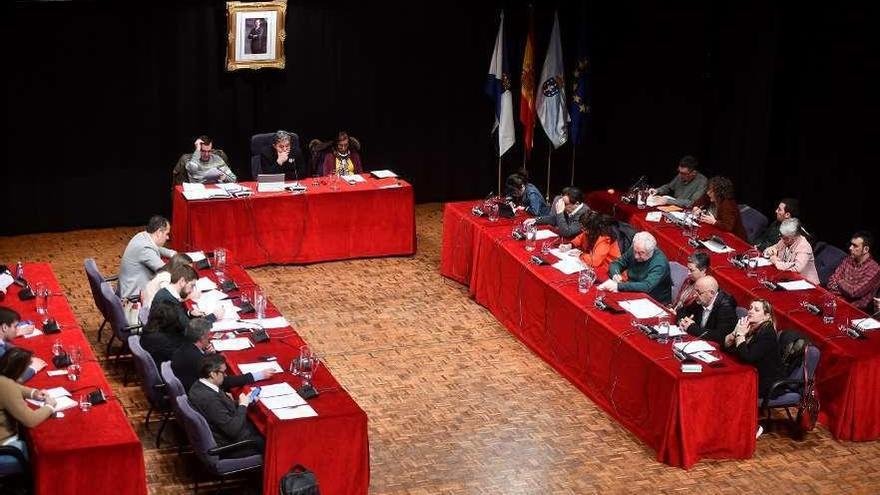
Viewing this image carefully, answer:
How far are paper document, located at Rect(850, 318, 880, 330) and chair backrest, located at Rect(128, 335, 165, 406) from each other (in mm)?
5242

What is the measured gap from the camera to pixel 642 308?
9617 millimetres

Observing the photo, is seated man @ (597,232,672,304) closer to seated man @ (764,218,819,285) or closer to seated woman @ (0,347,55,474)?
seated man @ (764,218,819,285)

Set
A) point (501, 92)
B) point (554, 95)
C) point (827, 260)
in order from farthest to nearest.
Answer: point (554, 95)
point (501, 92)
point (827, 260)

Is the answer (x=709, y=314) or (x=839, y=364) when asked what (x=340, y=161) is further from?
(x=839, y=364)

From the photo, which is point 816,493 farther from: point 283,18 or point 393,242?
point 283,18

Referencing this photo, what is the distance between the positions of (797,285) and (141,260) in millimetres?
5479

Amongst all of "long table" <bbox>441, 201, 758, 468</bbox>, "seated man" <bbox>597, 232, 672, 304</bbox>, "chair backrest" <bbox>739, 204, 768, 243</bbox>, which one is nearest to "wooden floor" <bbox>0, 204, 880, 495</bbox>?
"long table" <bbox>441, 201, 758, 468</bbox>

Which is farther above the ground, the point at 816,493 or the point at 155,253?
the point at 155,253

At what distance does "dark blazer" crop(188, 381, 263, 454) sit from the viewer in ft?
24.9

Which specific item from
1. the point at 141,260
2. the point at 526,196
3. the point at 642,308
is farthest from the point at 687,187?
the point at 141,260

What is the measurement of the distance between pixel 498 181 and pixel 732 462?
7.19 m

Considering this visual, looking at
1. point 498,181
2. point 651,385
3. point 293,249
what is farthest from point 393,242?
point 651,385

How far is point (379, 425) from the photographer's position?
9258 millimetres

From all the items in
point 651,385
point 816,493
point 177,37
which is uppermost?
point 177,37
